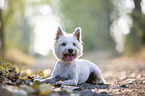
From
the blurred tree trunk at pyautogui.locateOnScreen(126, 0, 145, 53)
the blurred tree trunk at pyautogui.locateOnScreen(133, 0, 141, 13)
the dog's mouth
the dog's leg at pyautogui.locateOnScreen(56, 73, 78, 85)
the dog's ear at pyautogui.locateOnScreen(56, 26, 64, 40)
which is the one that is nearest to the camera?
the dog's leg at pyautogui.locateOnScreen(56, 73, 78, 85)

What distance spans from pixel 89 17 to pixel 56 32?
79.3ft

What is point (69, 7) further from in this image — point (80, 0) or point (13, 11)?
point (13, 11)

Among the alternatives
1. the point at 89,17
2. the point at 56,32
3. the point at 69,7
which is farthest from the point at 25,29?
the point at 56,32

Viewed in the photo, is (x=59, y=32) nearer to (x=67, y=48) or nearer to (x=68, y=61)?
(x=67, y=48)

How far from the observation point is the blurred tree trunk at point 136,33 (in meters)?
14.9

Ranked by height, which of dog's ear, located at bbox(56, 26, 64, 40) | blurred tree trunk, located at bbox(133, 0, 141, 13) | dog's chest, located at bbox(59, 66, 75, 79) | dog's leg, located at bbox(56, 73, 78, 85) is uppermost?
blurred tree trunk, located at bbox(133, 0, 141, 13)

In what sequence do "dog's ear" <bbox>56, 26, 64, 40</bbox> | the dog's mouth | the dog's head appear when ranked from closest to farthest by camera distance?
the dog's head < the dog's mouth < "dog's ear" <bbox>56, 26, 64, 40</bbox>

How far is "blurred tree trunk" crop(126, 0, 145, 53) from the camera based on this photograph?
48.8ft

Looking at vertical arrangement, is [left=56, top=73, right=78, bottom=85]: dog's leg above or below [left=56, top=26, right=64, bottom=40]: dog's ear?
below

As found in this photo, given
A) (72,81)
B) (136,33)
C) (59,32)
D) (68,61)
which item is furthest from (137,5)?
(72,81)

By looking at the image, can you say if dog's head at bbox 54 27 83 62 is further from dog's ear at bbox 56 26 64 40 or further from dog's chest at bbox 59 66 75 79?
dog's chest at bbox 59 66 75 79

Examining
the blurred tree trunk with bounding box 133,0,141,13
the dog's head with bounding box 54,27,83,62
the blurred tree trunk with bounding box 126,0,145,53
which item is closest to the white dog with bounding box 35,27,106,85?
the dog's head with bounding box 54,27,83,62

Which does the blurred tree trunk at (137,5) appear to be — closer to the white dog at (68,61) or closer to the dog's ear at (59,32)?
the white dog at (68,61)

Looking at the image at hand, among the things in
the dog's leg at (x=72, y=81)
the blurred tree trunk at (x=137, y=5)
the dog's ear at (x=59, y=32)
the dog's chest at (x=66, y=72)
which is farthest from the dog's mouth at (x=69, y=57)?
the blurred tree trunk at (x=137, y=5)
